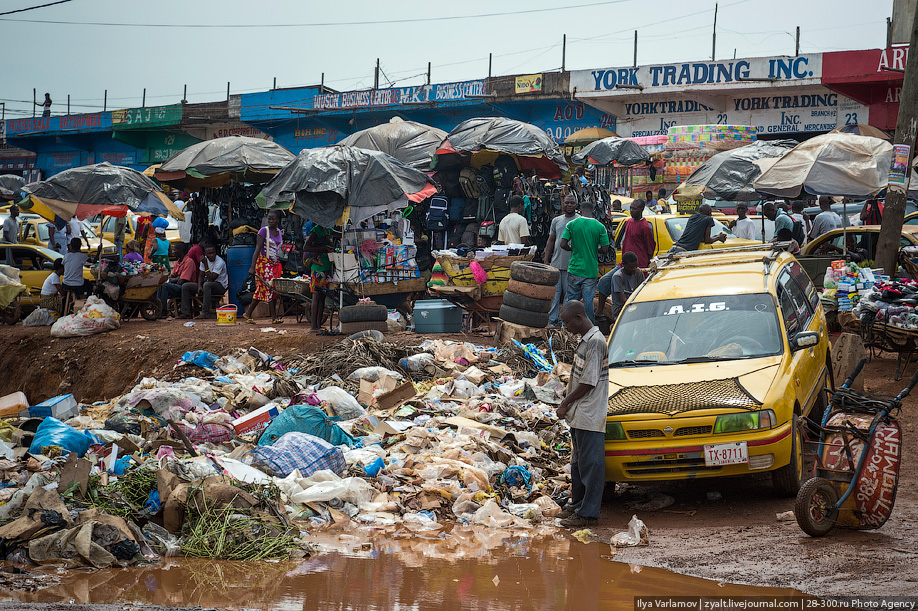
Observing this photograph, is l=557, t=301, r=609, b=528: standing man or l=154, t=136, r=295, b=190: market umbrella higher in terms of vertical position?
l=154, t=136, r=295, b=190: market umbrella

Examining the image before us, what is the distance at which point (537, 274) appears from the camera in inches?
488

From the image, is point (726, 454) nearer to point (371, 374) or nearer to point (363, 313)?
point (371, 374)

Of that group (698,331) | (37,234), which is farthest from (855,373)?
(37,234)

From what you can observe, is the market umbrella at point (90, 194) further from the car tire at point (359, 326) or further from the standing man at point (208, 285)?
the car tire at point (359, 326)

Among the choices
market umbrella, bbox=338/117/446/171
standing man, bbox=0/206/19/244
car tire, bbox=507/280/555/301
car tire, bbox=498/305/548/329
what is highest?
A: market umbrella, bbox=338/117/446/171

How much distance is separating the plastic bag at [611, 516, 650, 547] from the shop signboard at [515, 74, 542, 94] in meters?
26.9

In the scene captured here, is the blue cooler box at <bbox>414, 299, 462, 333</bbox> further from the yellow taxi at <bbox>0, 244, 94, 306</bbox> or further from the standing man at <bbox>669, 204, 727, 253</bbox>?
the yellow taxi at <bbox>0, 244, 94, 306</bbox>

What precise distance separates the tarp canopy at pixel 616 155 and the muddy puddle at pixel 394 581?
17.5 metres

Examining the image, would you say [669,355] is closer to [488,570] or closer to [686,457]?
[686,457]

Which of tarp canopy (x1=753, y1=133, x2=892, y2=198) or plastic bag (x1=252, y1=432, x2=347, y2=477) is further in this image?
tarp canopy (x1=753, y1=133, x2=892, y2=198)

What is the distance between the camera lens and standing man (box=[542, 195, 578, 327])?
Answer: 12.7 m

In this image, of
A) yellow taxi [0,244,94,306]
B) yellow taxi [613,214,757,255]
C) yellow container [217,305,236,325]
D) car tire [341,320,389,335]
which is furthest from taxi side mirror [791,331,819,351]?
yellow taxi [0,244,94,306]

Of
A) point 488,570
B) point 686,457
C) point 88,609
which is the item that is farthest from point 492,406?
point 88,609

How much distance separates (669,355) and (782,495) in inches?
58.9
